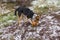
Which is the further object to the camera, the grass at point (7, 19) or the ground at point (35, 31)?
the grass at point (7, 19)

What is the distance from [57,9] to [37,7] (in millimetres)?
834

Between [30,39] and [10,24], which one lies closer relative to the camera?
[30,39]

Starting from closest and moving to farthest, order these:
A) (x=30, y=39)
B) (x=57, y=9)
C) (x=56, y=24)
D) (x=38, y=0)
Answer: (x=30, y=39) → (x=56, y=24) → (x=57, y=9) → (x=38, y=0)

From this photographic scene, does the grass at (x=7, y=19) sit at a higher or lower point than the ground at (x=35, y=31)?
higher

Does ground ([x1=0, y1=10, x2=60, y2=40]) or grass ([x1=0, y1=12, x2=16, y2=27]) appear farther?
grass ([x1=0, y1=12, x2=16, y2=27])

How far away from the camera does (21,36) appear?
604 centimetres

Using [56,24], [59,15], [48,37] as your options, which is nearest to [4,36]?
[48,37]

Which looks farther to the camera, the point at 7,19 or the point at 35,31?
the point at 7,19

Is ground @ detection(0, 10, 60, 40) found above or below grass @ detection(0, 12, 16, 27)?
below

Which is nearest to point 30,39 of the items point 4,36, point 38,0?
point 4,36

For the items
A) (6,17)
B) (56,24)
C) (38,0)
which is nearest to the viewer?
(56,24)

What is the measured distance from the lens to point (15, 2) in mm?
9812

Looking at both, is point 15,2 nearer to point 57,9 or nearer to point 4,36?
point 57,9

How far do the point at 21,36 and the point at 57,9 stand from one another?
269 cm
